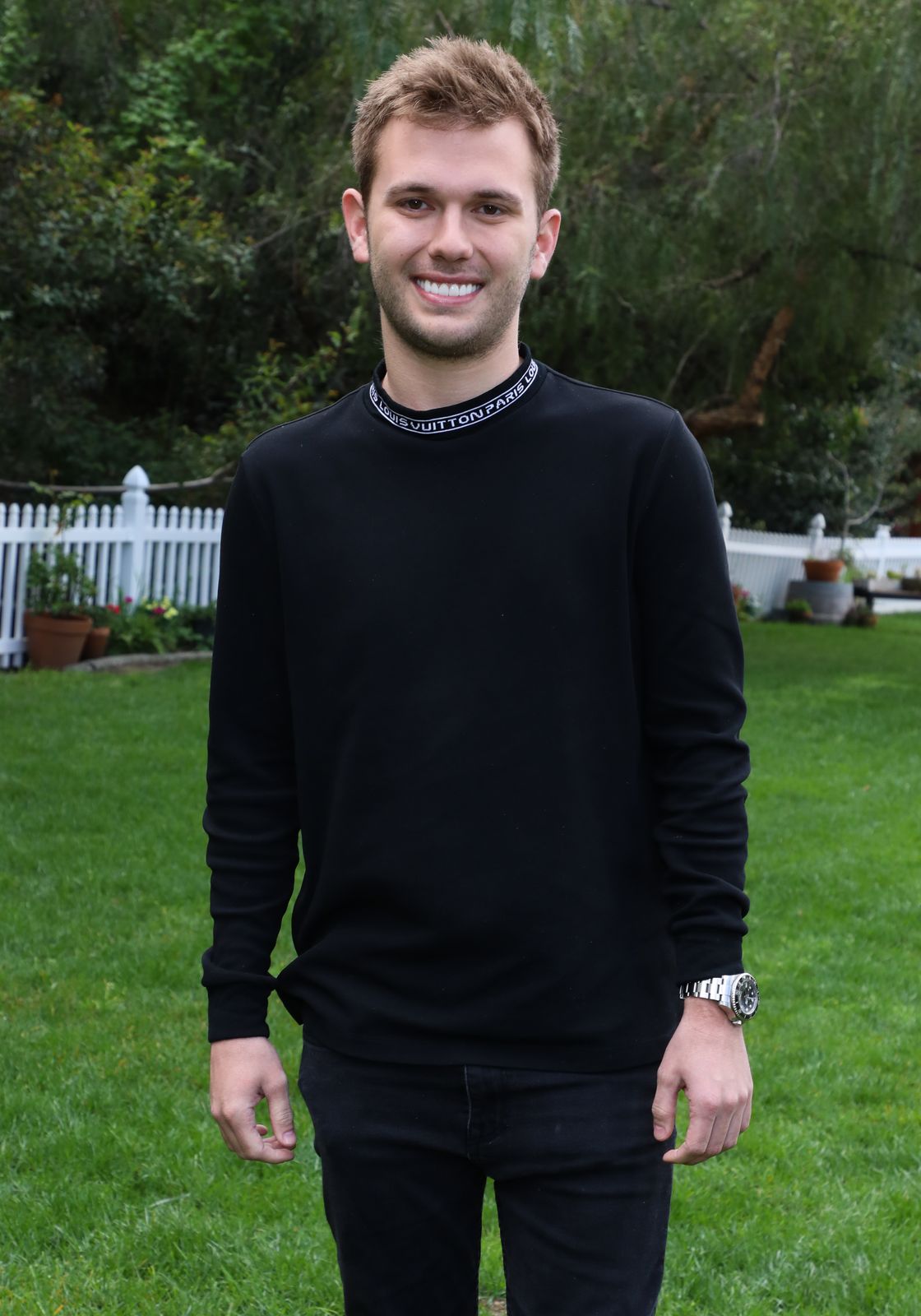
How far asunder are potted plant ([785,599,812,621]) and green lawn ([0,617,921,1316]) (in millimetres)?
11269

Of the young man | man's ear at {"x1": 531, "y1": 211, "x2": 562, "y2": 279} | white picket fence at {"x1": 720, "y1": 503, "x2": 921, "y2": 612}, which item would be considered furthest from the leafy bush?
the young man

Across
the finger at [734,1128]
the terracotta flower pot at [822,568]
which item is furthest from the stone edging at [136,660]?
the terracotta flower pot at [822,568]

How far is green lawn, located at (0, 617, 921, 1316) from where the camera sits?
3.35 metres

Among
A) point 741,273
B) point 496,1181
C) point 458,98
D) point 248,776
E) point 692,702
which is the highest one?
point 741,273

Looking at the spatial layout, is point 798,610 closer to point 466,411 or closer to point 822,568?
point 822,568

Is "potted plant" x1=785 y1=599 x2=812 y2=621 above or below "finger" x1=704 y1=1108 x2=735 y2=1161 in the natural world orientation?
above

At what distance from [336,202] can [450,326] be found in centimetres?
1283

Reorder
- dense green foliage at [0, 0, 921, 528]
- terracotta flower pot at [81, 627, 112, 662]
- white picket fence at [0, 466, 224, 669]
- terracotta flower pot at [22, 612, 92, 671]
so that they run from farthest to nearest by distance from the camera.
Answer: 1. dense green foliage at [0, 0, 921, 528]
2. terracotta flower pot at [81, 627, 112, 662]
3. white picket fence at [0, 466, 224, 669]
4. terracotta flower pot at [22, 612, 92, 671]

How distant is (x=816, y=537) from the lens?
67.8 feet

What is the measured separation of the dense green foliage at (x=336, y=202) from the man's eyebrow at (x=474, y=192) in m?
7.25

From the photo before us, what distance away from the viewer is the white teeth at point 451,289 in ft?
6.21

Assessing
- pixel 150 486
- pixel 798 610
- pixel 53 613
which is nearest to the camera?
pixel 53 613

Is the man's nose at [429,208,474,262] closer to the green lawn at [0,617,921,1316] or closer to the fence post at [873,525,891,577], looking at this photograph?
the green lawn at [0,617,921,1316]

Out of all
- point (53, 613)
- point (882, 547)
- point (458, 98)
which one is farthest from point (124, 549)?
point (882, 547)
